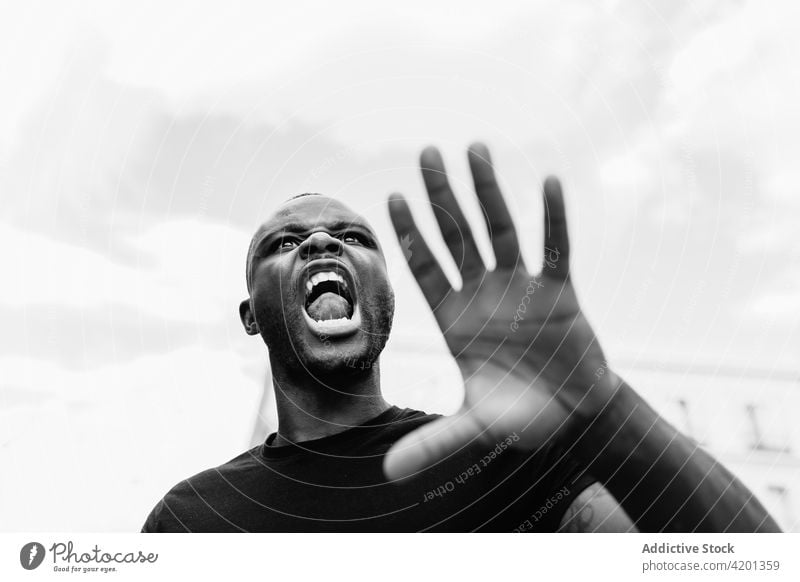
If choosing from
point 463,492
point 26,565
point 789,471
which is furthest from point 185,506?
point 789,471

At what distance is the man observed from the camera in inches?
65.4

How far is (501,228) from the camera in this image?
171cm

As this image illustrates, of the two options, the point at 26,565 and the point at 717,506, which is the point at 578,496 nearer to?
the point at 717,506

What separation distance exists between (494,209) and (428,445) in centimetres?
62

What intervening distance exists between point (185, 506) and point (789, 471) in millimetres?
2308

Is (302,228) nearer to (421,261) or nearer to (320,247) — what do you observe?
(320,247)

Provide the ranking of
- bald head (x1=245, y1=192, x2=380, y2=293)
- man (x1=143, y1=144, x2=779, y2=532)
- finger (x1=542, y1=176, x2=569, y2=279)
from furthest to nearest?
bald head (x1=245, y1=192, x2=380, y2=293) → man (x1=143, y1=144, x2=779, y2=532) → finger (x1=542, y1=176, x2=569, y2=279)

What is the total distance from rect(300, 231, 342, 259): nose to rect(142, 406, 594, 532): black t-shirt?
17.9 inches

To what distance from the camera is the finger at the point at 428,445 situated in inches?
69.5

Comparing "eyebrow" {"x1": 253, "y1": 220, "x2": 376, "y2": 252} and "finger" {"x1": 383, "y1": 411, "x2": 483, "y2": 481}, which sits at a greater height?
"eyebrow" {"x1": 253, "y1": 220, "x2": 376, "y2": 252}

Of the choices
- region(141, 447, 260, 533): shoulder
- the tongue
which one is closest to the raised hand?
the tongue

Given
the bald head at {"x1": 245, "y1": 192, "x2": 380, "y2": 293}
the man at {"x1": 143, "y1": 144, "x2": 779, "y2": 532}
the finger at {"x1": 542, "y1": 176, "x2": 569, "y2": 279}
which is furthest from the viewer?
the bald head at {"x1": 245, "y1": 192, "x2": 380, "y2": 293}

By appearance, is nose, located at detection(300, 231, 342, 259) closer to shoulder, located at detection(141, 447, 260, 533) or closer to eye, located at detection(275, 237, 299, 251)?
eye, located at detection(275, 237, 299, 251)

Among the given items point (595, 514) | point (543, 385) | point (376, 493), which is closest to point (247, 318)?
point (376, 493)
